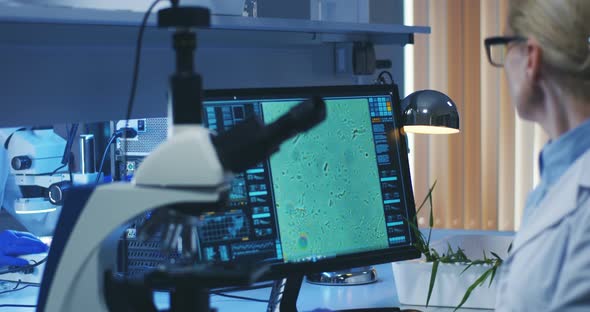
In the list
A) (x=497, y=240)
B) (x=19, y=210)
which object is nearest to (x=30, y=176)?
(x=19, y=210)

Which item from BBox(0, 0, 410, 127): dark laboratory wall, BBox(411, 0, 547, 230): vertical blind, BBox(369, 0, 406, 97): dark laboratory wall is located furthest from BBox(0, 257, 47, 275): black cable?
BBox(411, 0, 547, 230): vertical blind

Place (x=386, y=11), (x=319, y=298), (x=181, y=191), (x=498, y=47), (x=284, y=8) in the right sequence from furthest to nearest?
1. (x=386, y=11)
2. (x=284, y=8)
3. (x=319, y=298)
4. (x=498, y=47)
5. (x=181, y=191)

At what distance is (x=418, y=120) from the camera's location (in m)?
1.88

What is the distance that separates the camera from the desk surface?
1.72 metres

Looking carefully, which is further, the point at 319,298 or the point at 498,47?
the point at 319,298

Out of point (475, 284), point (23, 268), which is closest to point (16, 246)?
point (23, 268)

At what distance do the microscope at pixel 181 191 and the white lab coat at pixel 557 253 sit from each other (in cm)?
40

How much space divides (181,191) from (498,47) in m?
0.60

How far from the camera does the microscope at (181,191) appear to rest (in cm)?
83

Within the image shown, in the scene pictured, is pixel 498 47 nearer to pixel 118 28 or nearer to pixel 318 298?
pixel 118 28

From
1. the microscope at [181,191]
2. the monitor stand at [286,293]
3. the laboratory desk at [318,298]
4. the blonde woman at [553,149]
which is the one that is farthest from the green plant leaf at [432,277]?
the microscope at [181,191]

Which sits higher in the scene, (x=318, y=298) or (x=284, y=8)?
(x=284, y=8)

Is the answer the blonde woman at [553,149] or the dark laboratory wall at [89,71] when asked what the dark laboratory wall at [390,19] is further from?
the blonde woman at [553,149]

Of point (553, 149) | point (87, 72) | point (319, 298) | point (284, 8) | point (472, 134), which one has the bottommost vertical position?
point (319, 298)
